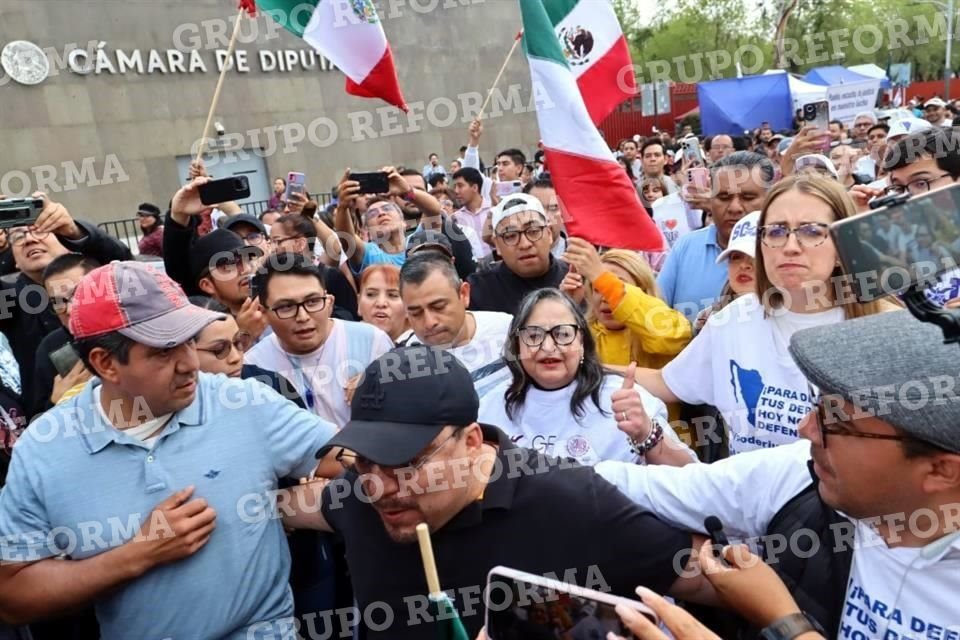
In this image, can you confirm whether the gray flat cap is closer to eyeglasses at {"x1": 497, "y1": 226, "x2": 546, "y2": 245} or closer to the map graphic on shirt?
the map graphic on shirt

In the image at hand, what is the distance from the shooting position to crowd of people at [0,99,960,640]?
56.4 inches

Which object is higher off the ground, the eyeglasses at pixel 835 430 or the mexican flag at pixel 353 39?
the mexican flag at pixel 353 39

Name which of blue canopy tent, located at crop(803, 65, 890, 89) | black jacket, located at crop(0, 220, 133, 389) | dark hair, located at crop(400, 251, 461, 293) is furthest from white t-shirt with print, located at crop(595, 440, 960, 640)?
blue canopy tent, located at crop(803, 65, 890, 89)

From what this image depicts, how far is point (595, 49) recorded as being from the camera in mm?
4500

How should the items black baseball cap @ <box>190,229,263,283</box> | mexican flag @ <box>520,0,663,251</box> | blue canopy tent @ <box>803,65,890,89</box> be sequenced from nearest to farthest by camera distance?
1. mexican flag @ <box>520,0,663,251</box>
2. black baseball cap @ <box>190,229,263,283</box>
3. blue canopy tent @ <box>803,65,890,89</box>

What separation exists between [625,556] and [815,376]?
2.17 ft

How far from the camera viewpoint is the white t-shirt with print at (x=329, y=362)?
127 inches

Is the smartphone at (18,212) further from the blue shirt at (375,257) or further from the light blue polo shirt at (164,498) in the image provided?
the blue shirt at (375,257)

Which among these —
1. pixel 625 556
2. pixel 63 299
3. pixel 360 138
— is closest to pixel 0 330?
pixel 63 299

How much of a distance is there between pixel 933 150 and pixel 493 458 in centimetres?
322

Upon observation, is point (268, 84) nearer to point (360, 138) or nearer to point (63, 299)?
point (360, 138)

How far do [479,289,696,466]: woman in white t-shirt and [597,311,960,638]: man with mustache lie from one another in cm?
74

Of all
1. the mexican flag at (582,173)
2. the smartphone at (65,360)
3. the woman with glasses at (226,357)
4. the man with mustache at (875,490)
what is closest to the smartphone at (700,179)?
the mexican flag at (582,173)

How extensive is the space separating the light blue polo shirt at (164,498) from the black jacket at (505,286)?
211cm
